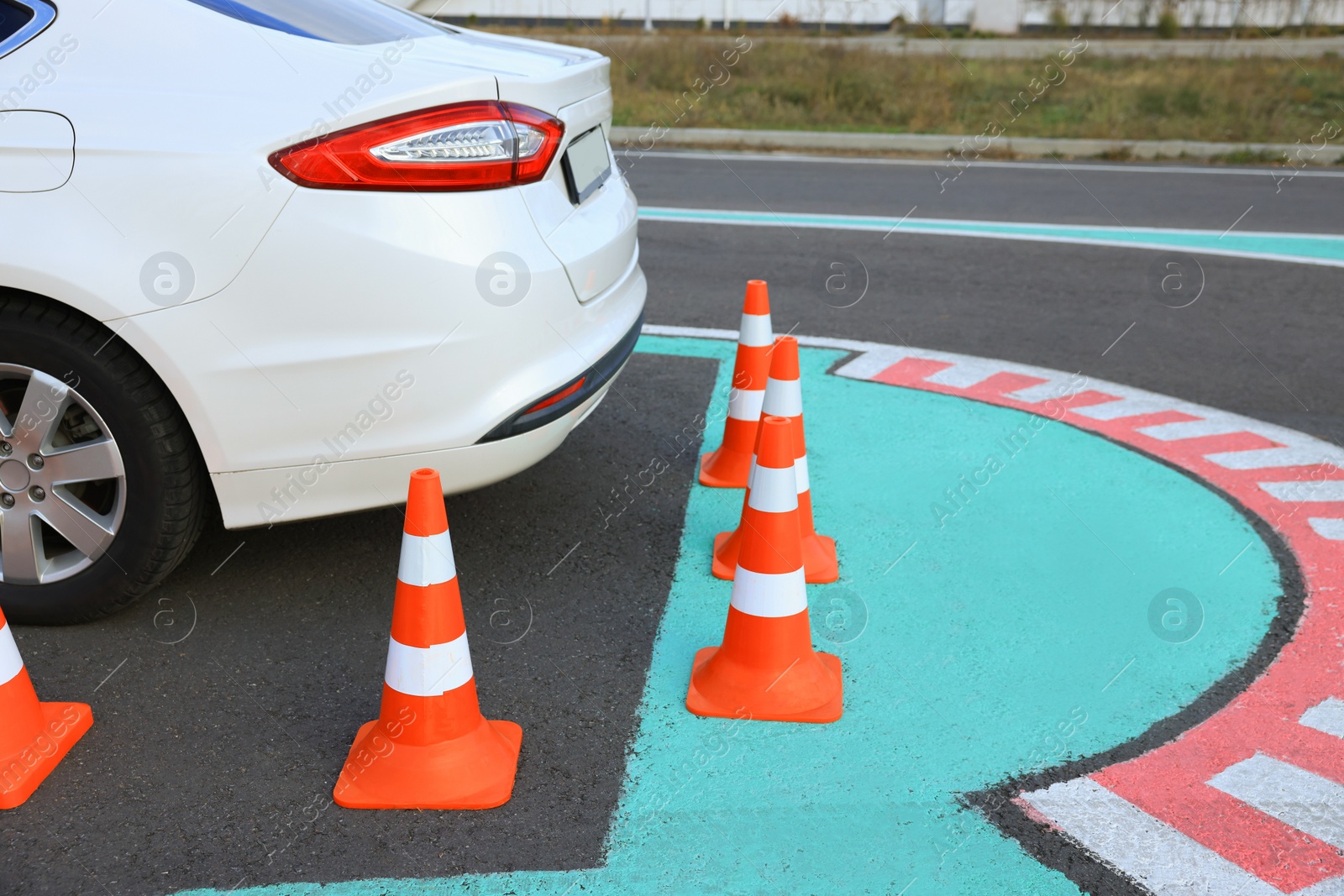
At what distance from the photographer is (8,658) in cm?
262

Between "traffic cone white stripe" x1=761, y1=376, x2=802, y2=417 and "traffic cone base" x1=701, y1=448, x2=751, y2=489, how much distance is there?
2.59ft

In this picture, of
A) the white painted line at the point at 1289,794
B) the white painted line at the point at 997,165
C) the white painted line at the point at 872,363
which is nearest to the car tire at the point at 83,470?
the white painted line at the point at 1289,794

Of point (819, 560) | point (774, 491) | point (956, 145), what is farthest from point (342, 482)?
point (956, 145)

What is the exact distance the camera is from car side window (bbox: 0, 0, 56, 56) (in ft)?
9.30

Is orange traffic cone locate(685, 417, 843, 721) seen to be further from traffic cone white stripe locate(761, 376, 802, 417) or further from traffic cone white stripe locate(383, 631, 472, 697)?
traffic cone white stripe locate(383, 631, 472, 697)

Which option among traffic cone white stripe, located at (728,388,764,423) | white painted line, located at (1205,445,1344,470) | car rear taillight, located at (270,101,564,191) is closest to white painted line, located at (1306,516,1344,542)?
white painted line, located at (1205,445,1344,470)

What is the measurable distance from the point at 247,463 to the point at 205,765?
2.46 ft

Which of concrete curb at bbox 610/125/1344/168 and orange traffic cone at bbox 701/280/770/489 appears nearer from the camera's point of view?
orange traffic cone at bbox 701/280/770/489

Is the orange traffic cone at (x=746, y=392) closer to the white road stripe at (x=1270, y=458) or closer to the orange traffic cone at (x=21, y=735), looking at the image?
the white road stripe at (x=1270, y=458)

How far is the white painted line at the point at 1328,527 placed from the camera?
3.85 m

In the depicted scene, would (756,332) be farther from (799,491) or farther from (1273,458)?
(1273,458)

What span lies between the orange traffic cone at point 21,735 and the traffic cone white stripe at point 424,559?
3.10 ft

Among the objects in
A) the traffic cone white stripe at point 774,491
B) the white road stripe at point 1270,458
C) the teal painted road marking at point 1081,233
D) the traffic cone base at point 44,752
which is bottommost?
the teal painted road marking at point 1081,233

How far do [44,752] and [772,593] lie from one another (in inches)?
70.4
